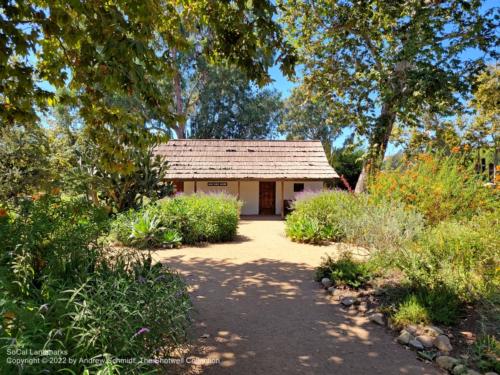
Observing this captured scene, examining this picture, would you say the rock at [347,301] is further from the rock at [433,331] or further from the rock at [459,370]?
the rock at [459,370]

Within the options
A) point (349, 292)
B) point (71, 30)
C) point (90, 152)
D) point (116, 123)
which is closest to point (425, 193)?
point (349, 292)

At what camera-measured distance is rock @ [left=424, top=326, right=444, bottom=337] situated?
12.7 ft

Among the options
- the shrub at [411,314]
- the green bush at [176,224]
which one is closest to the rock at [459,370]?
the shrub at [411,314]

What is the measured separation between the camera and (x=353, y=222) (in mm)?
7250

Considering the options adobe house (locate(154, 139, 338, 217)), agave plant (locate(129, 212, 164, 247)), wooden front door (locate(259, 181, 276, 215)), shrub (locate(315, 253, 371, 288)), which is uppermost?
adobe house (locate(154, 139, 338, 217))

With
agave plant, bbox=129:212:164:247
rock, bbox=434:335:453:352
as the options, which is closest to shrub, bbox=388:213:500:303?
rock, bbox=434:335:453:352

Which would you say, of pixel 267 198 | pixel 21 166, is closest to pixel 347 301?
pixel 21 166

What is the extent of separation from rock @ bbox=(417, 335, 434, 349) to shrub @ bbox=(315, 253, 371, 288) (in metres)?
1.66

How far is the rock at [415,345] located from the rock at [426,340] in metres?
0.05

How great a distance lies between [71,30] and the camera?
4.11 meters

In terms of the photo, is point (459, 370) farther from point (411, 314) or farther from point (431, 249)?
point (431, 249)

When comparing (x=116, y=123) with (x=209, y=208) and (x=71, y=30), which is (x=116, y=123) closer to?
(x=71, y=30)

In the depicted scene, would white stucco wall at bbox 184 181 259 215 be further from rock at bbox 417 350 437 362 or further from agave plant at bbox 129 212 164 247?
rock at bbox 417 350 437 362

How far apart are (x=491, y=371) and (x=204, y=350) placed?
9.74ft
